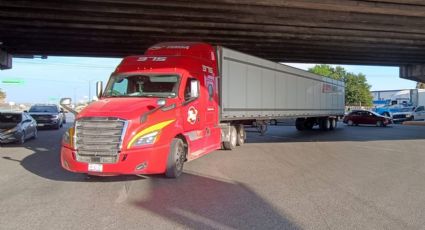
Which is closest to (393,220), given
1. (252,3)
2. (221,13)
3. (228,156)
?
(228,156)

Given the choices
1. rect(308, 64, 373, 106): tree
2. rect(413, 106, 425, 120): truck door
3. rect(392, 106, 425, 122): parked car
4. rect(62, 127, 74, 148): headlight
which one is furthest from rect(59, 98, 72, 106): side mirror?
rect(308, 64, 373, 106): tree

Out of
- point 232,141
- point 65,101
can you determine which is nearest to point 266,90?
point 232,141

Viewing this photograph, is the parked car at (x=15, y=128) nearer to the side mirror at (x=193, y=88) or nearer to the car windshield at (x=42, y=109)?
the side mirror at (x=193, y=88)

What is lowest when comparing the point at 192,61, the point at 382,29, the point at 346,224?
the point at 346,224

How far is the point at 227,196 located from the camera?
333 inches

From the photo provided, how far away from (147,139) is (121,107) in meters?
0.89

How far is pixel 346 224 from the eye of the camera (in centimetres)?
655

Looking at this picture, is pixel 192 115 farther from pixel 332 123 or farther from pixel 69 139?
pixel 332 123

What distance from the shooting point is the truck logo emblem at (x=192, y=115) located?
11.2 meters

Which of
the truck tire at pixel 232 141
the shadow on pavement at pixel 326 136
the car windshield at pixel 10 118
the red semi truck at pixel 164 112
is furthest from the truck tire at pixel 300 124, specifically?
the car windshield at pixel 10 118

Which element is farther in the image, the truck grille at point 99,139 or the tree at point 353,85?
the tree at point 353,85

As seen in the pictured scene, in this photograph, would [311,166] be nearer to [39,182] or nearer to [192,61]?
[192,61]

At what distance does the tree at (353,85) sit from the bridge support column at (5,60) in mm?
72284

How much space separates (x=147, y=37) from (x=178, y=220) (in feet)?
65.2
